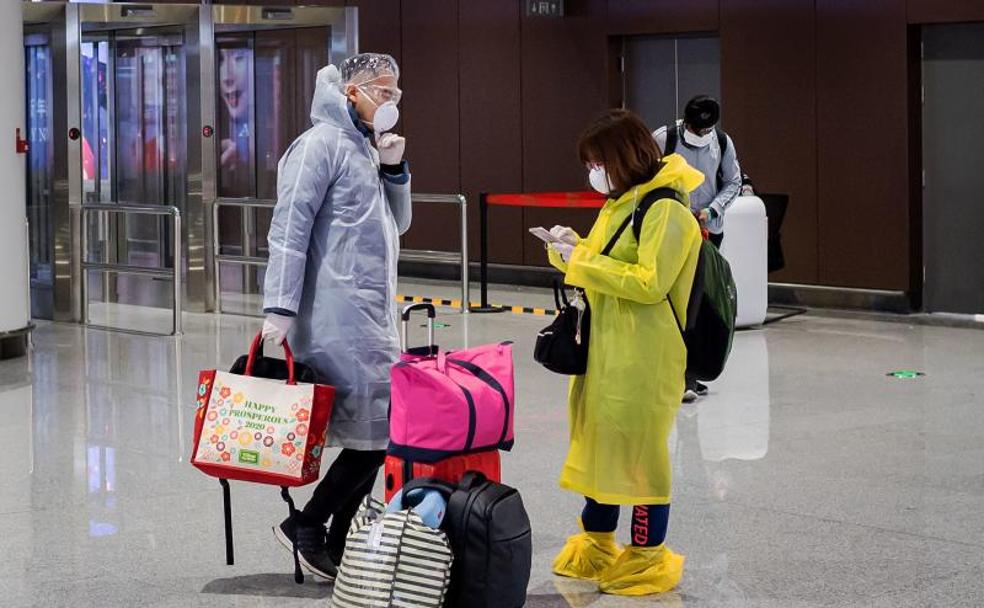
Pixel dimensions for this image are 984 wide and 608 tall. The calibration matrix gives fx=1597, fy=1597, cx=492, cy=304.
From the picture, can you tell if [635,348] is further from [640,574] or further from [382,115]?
[382,115]

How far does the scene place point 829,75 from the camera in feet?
41.2

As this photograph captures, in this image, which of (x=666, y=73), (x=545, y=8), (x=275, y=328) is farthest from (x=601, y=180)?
(x=545, y=8)

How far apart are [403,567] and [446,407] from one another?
47 centimetres

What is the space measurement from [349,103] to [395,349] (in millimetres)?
779

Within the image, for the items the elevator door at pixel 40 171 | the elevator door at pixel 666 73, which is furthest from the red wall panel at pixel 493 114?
the elevator door at pixel 40 171

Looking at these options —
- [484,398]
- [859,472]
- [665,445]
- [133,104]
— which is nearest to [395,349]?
→ [484,398]

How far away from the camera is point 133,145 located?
1364cm

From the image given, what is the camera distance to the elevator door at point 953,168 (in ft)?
38.9

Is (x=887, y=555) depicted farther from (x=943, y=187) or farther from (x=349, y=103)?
(x=943, y=187)

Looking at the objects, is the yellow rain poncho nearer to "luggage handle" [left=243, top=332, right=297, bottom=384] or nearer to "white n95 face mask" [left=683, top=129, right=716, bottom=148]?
"luggage handle" [left=243, top=332, right=297, bottom=384]

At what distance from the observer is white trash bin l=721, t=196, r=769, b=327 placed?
11.0m

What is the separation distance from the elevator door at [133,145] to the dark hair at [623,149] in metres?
8.97

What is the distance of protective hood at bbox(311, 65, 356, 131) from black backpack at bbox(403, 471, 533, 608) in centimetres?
127

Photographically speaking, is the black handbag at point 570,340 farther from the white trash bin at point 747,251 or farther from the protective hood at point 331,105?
the white trash bin at point 747,251
